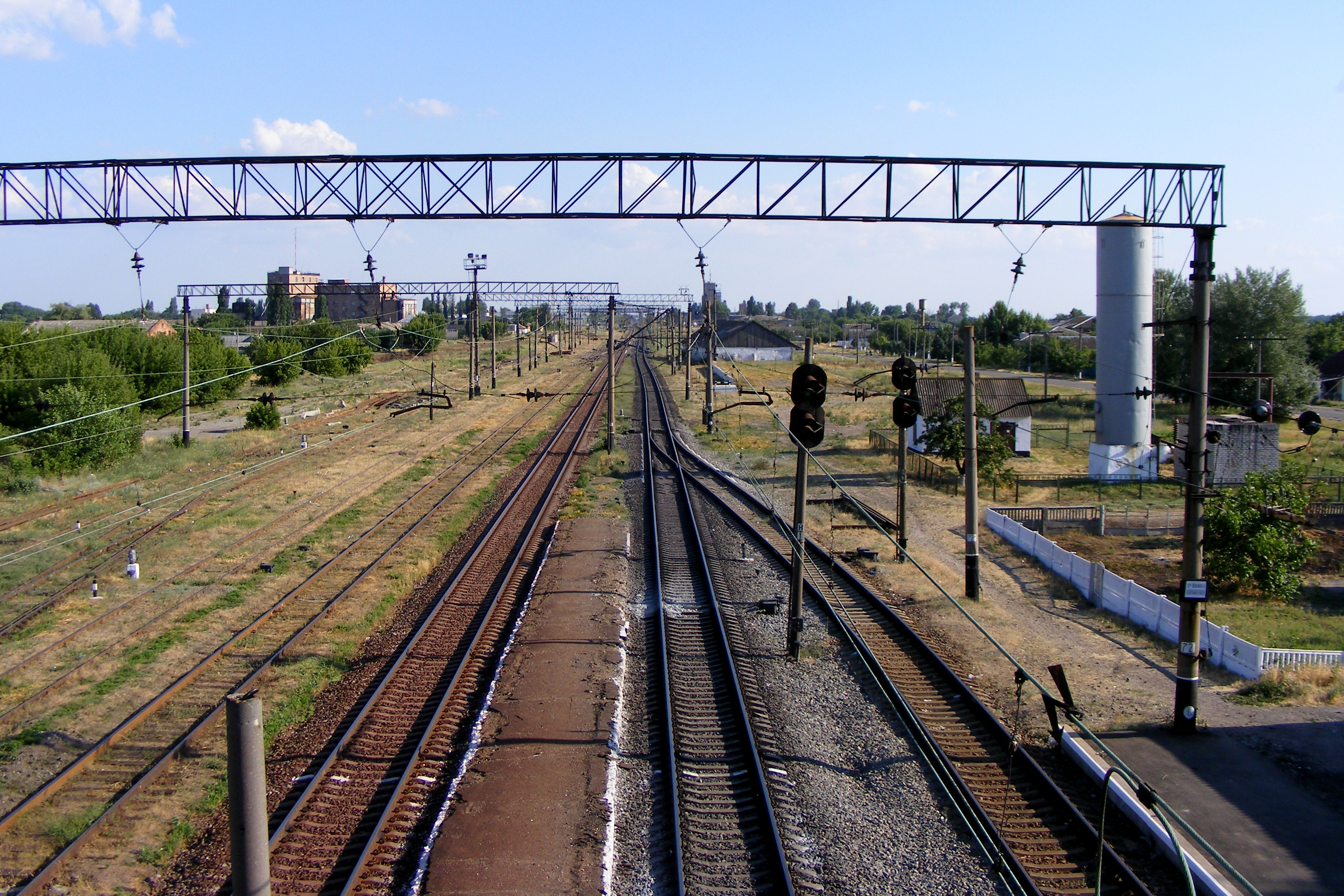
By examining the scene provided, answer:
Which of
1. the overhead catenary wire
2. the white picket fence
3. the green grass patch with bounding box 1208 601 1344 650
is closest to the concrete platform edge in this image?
the white picket fence

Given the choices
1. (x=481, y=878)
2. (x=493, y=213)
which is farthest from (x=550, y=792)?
(x=493, y=213)

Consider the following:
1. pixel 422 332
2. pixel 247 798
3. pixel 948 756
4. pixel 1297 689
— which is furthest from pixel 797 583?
pixel 422 332

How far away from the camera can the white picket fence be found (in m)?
13.8

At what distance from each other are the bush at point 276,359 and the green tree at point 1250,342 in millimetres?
52349

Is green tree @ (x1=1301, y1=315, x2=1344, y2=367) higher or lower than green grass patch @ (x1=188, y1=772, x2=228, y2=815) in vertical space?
higher

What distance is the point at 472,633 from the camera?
46.6 ft

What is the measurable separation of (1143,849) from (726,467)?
2570 cm

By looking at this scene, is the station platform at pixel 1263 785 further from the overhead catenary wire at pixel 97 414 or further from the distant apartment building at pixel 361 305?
the distant apartment building at pixel 361 305

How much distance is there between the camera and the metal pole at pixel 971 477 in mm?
17047

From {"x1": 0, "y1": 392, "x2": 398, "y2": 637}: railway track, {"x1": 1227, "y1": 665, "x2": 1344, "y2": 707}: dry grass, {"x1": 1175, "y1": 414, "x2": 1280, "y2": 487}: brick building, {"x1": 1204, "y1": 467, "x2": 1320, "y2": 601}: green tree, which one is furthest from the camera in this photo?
{"x1": 1175, "y1": 414, "x2": 1280, "y2": 487}: brick building

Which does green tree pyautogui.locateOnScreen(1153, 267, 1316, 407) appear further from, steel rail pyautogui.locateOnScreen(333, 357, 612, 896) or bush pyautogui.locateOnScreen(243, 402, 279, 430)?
bush pyautogui.locateOnScreen(243, 402, 279, 430)

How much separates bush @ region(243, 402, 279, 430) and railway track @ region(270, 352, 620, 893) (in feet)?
96.4

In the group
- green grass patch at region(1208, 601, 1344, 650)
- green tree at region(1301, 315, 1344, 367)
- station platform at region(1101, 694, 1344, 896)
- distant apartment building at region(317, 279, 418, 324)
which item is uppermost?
distant apartment building at region(317, 279, 418, 324)

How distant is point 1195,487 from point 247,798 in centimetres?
1132
